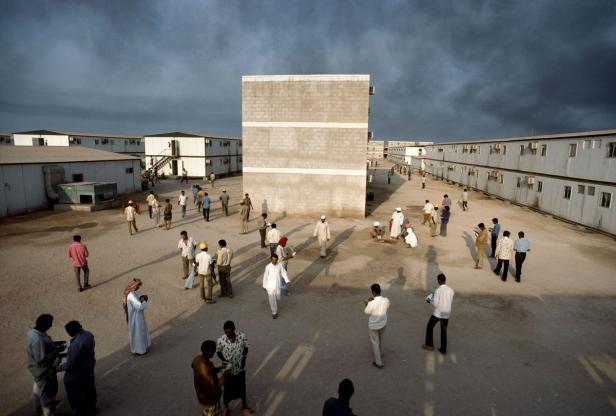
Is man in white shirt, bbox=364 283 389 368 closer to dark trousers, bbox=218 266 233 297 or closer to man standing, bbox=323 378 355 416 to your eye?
man standing, bbox=323 378 355 416

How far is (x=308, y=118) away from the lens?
23234 mm

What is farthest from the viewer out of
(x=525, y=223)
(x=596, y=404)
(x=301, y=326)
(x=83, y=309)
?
(x=525, y=223)

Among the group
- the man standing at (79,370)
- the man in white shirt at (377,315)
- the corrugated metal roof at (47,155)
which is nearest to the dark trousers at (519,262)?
the man in white shirt at (377,315)

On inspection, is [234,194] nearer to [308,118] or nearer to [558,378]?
[308,118]

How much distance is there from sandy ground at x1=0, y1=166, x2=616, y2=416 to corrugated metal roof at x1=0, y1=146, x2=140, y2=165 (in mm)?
9428

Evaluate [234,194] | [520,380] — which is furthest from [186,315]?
[234,194]

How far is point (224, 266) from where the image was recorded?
33.8 ft

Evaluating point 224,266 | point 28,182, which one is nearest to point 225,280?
point 224,266

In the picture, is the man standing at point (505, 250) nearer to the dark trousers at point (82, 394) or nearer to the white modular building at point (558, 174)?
the white modular building at point (558, 174)

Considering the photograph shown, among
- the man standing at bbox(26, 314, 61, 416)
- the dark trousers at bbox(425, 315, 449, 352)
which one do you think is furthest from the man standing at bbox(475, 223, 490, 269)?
the man standing at bbox(26, 314, 61, 416)

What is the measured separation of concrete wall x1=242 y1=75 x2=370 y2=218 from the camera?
22.8 meters

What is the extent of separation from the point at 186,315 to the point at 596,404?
30.1 feet

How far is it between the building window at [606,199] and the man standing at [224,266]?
20487 mm

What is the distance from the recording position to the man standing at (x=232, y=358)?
5.59 m
